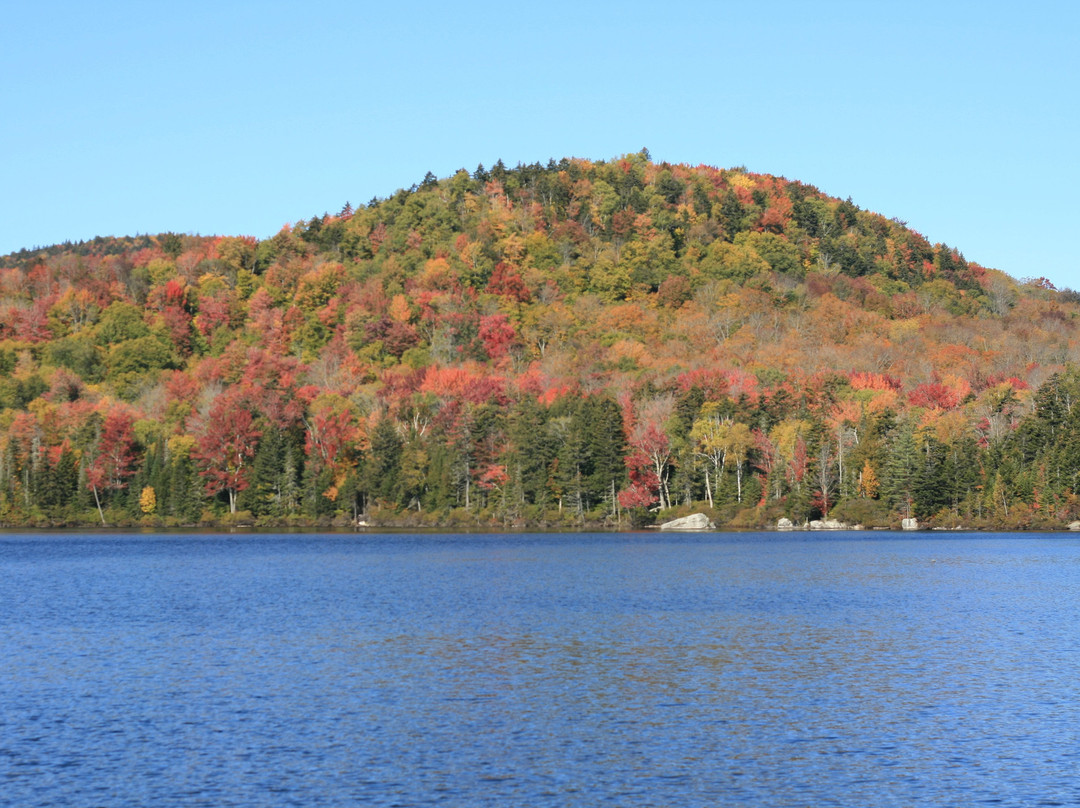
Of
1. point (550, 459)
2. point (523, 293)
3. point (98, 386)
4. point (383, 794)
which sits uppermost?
point (523, 293)

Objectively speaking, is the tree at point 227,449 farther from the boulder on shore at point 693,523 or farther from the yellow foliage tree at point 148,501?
the boulder on shore at point 693,523

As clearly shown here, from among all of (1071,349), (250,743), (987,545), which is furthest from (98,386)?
(250,743)

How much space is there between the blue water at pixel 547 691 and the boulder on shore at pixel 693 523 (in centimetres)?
4781

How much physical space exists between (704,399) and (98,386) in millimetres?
88004

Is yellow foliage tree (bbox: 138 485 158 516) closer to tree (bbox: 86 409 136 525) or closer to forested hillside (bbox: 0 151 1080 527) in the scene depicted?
forested hillside (bbox: 0 151 1080 527)

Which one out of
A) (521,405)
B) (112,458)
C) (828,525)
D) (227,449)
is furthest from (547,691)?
(112,458)

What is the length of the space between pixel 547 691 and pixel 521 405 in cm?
9142

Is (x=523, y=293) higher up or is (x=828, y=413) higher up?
(x=523, y=293)

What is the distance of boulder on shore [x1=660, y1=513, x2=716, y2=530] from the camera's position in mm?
108750

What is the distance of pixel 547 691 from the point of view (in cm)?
2997

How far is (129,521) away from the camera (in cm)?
12800

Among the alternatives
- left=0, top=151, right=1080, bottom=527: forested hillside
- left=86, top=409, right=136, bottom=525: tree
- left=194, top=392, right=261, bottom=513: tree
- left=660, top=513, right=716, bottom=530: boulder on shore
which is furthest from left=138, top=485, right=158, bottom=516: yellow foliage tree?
left=660, top=513, right=716, bottom=530: boulder on shore

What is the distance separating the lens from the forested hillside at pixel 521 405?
11181 cm

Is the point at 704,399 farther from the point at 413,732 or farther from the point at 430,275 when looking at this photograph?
the point at 413,732
